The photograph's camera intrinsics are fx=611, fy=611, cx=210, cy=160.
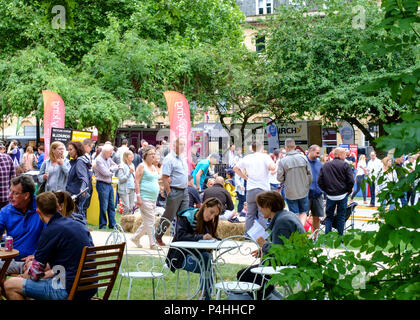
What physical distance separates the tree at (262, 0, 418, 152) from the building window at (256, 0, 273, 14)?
19.6 meters

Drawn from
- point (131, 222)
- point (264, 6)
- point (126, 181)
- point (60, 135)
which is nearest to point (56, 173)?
point (131, 222)

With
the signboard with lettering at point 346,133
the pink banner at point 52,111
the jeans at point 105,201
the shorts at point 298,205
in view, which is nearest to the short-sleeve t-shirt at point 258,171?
the shorts at point 298,205

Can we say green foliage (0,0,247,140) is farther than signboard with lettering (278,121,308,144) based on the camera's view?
No

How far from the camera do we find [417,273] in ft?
9.25

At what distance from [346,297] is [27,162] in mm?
19854

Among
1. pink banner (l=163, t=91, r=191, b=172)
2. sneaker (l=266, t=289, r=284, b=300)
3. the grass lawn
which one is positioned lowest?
the grass lawn

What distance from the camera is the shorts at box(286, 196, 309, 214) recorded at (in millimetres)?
11305

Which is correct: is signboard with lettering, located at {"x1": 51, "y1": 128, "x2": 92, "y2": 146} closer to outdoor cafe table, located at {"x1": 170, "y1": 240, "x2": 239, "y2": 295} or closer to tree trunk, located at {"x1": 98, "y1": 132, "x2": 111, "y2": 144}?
tree trunk, located at {"x1": 98, "y1": 132, "x2": 111, "y2": 144}

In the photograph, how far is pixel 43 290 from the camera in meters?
5.19

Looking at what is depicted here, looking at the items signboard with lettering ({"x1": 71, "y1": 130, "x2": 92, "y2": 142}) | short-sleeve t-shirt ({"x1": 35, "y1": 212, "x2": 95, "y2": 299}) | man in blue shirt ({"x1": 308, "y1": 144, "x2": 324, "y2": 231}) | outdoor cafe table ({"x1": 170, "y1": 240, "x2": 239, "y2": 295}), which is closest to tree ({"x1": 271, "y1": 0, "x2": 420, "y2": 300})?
short-sleeve t-shirt ({"x1": 35, "y1": 212, "x2": 95, "y2": 299})

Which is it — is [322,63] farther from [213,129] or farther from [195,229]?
[195,229]

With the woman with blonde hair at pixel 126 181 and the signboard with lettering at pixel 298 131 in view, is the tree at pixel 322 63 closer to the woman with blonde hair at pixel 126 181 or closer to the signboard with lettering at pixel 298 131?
the signboard with lettering at pixel 298 131

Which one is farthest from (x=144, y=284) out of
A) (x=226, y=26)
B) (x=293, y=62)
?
(x=226, y=26)

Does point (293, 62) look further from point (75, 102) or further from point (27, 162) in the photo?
point (27, 162)
